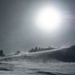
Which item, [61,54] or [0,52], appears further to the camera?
[0,52]

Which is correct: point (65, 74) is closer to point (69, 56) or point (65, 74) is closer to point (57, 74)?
point (57, 74)

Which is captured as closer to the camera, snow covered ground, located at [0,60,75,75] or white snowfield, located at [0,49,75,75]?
snow covered ground, located at [0,60,75,75]

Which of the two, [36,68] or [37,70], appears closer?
[37,70]

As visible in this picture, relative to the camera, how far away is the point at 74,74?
3328 centimetres

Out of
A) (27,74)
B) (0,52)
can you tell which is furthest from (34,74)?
(0,52)

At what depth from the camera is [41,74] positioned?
33.9m

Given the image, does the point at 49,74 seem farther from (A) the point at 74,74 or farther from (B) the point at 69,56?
(B) the point at 69,56

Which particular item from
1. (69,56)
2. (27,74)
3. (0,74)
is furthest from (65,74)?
(69,56)

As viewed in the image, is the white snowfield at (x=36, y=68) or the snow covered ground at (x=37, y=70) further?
the white snowfield at (x=36, y=68)

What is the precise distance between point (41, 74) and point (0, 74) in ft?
27.8

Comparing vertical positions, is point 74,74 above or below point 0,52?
below

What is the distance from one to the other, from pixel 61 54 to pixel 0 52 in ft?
369

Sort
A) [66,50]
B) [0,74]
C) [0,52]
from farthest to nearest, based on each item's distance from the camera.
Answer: [0,52] → [66,50] → [0,74]

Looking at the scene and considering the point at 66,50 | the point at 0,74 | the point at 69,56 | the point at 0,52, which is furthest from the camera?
the point at 0,52
